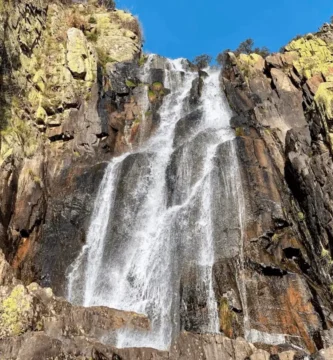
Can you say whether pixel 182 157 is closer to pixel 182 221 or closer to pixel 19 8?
pixel 182 221

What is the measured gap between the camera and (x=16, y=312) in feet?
50.7

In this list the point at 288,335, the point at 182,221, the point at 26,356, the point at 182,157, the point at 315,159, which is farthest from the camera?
the point at 182,157

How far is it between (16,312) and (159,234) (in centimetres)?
1019

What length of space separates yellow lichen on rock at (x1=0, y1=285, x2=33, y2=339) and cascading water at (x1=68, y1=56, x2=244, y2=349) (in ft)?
14.4

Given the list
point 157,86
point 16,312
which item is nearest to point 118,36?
point 157,86

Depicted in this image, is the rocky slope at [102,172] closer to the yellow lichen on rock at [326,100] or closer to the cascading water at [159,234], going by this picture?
the yellow lichen on rock at [326,100]

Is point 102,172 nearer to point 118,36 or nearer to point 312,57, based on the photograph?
point 312,57

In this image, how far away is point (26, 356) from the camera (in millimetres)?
12898

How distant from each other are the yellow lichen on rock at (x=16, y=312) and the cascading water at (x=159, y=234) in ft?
14.4

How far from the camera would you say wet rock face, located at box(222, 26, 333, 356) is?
19.4 meters

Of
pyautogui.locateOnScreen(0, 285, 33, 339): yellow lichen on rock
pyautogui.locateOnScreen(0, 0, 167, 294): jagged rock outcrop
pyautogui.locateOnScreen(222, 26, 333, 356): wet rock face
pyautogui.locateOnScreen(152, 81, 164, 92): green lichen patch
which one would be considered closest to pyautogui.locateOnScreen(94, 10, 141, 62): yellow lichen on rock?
pyautogui.locateOnScreen(0, 0, 167, 294): jagged rock outcrop

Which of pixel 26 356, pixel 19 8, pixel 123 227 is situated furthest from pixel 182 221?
pixel 19 8

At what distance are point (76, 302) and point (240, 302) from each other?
8.41 metres

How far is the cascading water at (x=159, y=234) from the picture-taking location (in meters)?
20.0
